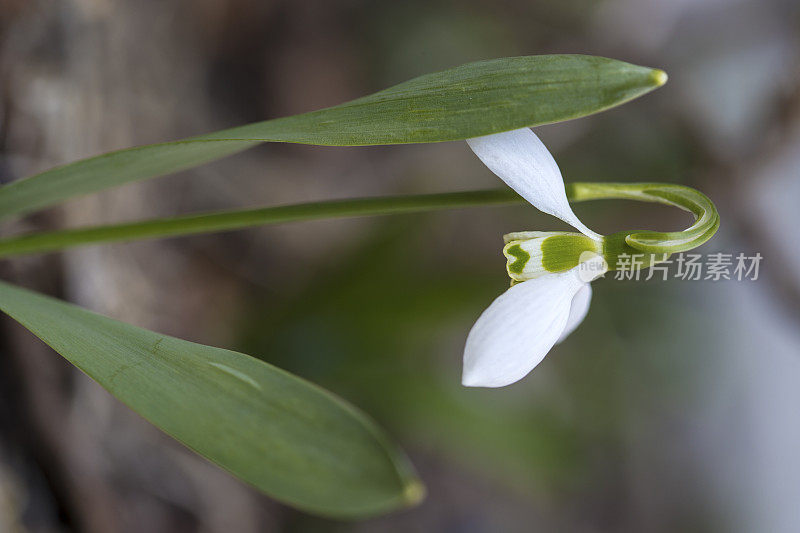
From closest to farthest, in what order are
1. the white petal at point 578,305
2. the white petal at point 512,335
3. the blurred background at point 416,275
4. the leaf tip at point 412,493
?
the leaf tip at point 412,493, the white petal at point 512,335, the white petal at point 578,305, the blurred background at point 416,275

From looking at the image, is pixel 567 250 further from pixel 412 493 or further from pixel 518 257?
pixel 412 493

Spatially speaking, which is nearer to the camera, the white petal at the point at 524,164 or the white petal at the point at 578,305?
the white petal at the point at 524,164

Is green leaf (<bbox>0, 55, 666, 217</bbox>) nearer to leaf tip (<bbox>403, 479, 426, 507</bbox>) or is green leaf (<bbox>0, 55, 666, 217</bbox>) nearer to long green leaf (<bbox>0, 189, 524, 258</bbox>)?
long green leaf (<bbox>0, 189, 524, 258</bbox>)

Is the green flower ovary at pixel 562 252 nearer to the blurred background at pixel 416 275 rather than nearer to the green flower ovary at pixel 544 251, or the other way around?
the green flower ovary at pixel 544 251

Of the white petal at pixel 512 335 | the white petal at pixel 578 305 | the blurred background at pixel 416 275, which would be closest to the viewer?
the white petal at pixel 512 335

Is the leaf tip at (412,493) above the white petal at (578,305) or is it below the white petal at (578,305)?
below

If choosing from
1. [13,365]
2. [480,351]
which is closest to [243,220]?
[480,351]

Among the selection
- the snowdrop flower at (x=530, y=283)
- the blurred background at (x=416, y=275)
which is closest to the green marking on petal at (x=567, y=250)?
the snowdrop flower at (x=530, y=283)

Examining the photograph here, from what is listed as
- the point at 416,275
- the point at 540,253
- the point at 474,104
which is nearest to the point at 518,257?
the point at 540,253
